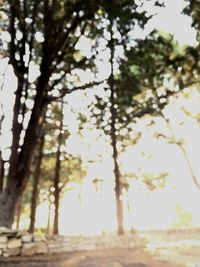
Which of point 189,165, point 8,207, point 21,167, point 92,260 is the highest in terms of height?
point 189,165

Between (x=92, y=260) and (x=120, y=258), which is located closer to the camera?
(x=92, y=260)

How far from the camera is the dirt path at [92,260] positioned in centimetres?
1079

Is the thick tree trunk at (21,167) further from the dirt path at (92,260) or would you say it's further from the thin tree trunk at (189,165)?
the thin tree trunk at (189,165)

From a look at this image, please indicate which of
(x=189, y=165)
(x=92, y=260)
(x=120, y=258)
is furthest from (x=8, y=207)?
(x=189, y=165)

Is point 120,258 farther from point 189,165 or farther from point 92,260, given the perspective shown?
point 189,165

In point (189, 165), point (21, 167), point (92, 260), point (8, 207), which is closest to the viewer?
point (92, 260)

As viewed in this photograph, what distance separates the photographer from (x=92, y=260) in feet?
38.6

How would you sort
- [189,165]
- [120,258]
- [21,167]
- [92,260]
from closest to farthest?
[92,260]
[120,258]
[21,167]
[189,165]

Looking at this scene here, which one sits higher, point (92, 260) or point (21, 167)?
point (21, 167)

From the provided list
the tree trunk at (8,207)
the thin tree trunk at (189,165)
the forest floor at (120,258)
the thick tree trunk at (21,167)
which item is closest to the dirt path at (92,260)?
the forest floor at (120,258)

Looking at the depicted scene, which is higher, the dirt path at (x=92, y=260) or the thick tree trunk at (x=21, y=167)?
the thick tree trunk at (x=21, y=167)

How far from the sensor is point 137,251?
44.0 ft

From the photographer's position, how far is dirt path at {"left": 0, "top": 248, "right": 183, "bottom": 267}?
10789 millimetres

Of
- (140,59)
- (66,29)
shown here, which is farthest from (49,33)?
(140,59)
